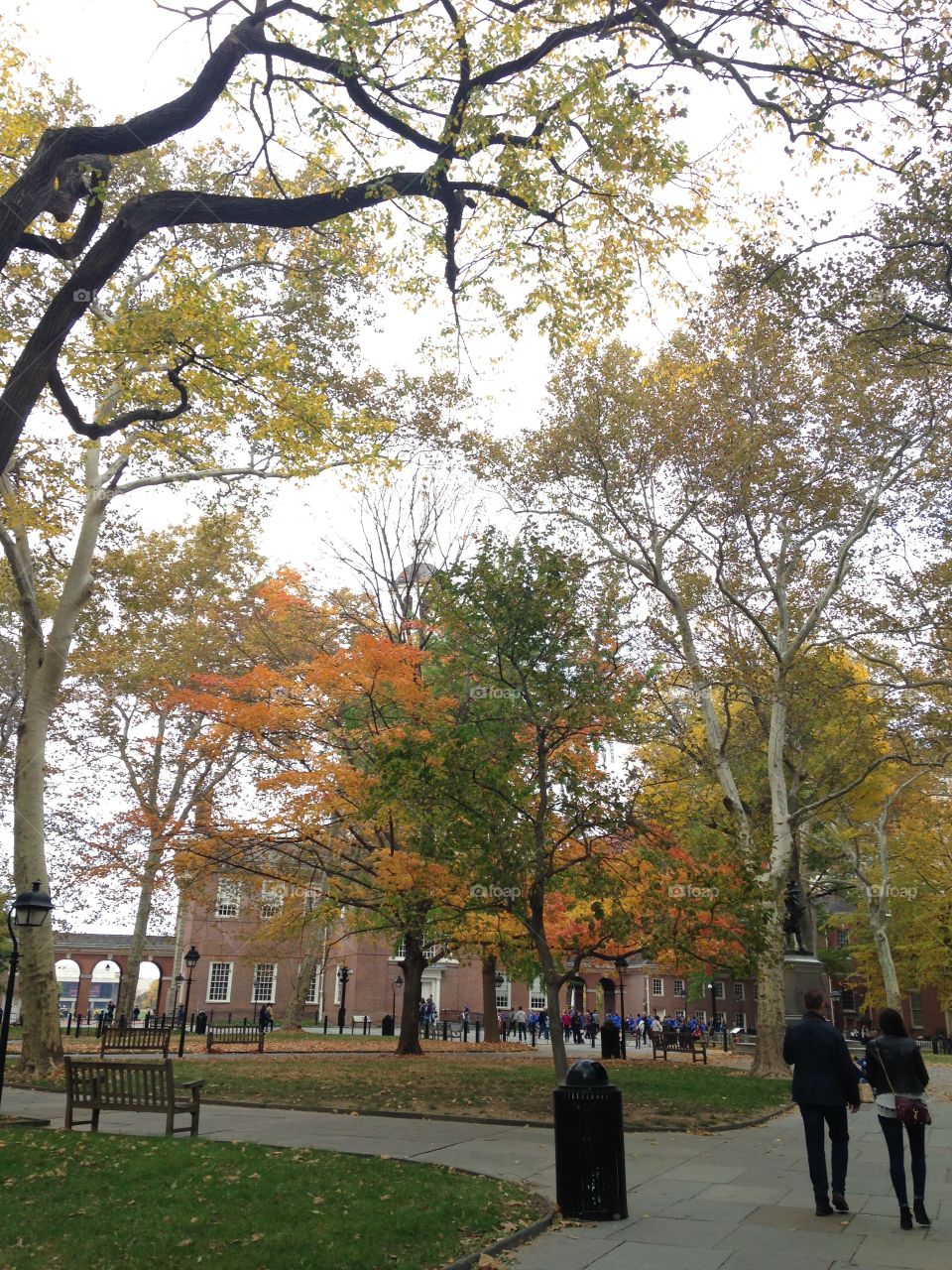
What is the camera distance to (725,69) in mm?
8148

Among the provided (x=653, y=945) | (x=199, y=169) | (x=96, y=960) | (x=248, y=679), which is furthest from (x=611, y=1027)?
(x=96, y=960)

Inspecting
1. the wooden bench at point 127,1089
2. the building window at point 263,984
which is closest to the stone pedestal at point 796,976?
the wooden bench at point 127,1089

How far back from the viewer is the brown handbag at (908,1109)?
6.92 metres

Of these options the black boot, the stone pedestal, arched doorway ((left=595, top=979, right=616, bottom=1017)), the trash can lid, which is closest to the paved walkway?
the black boot

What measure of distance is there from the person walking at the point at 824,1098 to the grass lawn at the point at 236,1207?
212 cm

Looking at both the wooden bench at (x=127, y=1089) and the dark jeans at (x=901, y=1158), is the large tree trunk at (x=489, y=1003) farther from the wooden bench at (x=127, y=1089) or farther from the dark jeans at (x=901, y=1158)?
the dark jeans at (x=901, y=1158)

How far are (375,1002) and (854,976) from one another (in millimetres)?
26414

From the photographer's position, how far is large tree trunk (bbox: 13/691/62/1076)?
49.5 ft

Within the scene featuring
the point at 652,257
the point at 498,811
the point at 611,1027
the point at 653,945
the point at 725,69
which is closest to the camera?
the point at 725,69

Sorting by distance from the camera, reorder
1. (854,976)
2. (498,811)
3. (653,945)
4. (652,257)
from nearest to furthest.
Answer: (652,257), (498,811), (653,945), (854,976)

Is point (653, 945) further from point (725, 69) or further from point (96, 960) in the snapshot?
point (96, 960)

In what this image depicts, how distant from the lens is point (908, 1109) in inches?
275

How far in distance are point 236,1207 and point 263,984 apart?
46.8 metres

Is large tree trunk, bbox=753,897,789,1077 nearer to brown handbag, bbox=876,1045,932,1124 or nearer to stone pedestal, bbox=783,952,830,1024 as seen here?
stone pedestal, bbox=783,952,830,1024
